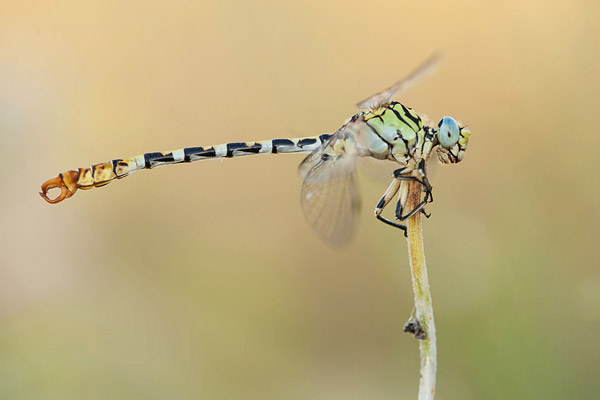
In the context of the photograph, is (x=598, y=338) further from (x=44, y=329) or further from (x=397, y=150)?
(x=44, y=329)

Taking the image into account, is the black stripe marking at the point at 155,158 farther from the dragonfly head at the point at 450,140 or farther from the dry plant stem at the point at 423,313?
the dry plant stem at the point at 423,313

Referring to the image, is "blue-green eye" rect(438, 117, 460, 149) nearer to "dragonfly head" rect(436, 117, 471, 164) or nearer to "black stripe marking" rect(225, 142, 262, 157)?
"dragonfly head" rect(436, 117, 471, 164)

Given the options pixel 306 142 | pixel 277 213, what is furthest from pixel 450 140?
pixel 277 213

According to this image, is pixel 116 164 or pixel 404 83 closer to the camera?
pixel 404 83

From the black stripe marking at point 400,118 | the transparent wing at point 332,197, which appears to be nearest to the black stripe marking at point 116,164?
the transparent wing at point 332,197

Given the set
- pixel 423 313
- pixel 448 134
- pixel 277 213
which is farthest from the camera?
pixel 277 213

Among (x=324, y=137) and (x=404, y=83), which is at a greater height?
(x=404, y=83)

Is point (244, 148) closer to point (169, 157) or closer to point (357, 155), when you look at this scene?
point (169, 157)
